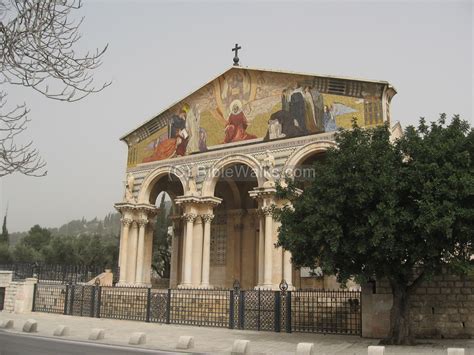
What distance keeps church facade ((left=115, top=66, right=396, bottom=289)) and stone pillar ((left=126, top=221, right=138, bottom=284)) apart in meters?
0.05

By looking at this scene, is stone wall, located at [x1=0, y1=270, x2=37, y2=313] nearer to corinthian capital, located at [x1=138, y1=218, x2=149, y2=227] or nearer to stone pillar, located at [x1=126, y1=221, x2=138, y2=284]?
stone pillar, located at [x1=126, y1=221, x2=138, y2=284]

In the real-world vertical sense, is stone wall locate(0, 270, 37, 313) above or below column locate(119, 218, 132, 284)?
below

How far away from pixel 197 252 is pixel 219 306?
716 cm

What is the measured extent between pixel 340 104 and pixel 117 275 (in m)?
14.5

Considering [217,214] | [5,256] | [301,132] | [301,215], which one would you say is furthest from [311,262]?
[5,256]

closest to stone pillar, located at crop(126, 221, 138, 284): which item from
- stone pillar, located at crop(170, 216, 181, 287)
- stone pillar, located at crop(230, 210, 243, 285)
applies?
stone pillar, located at crop(170, 216, 181, 287)

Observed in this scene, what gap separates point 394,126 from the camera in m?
22.4

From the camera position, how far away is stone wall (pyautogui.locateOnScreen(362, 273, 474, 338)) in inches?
563

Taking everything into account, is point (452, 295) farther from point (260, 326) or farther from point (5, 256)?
point (5, 256)

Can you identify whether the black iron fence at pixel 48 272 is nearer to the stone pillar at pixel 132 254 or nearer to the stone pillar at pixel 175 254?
the stone pillar at pixel 132 254

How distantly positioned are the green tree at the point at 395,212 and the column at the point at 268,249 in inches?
302

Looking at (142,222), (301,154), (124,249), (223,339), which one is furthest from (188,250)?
(223,339)

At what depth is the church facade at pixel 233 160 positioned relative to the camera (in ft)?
73.7

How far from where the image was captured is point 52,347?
40.1ft
